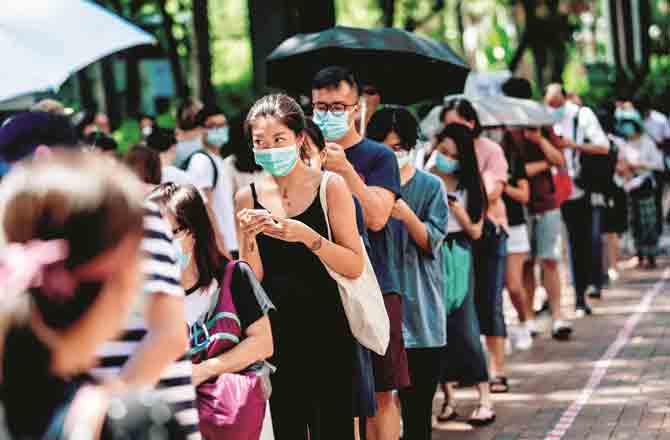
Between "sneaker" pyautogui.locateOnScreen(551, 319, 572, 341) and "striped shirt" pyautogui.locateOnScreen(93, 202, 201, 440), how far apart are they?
8803 millimetres

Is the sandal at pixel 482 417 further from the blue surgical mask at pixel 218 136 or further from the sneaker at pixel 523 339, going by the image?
the sneaker at pixel 523 339

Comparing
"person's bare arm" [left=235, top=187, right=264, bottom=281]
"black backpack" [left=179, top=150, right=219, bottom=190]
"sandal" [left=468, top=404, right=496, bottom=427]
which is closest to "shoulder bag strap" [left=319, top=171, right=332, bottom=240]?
"person's bare arm" [left=235, top=187, right=264, bottom=281]

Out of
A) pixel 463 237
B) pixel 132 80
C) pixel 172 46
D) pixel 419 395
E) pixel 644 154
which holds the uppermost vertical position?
pixel 132 80

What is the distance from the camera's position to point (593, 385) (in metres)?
10.1

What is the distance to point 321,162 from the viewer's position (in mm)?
6137

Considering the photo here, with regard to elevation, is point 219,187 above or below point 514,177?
above

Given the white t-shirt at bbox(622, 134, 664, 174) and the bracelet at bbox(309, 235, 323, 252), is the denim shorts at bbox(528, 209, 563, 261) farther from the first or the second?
the bracelet at bbox(309, 235, 323, 252)

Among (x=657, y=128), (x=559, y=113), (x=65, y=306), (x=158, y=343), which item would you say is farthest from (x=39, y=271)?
(x=657, y=128)

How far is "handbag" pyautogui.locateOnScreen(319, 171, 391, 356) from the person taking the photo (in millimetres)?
Result: 6000

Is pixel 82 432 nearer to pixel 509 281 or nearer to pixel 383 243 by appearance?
pixel 383 243

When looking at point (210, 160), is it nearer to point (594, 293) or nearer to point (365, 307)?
point (365, 307)

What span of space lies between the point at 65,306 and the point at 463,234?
670 centimetres

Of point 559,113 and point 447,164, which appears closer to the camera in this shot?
point 447,164

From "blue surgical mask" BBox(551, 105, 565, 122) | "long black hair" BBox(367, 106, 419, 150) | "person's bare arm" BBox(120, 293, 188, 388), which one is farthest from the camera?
"blue surgical mask" BBox(551, 105, 565, 122)
